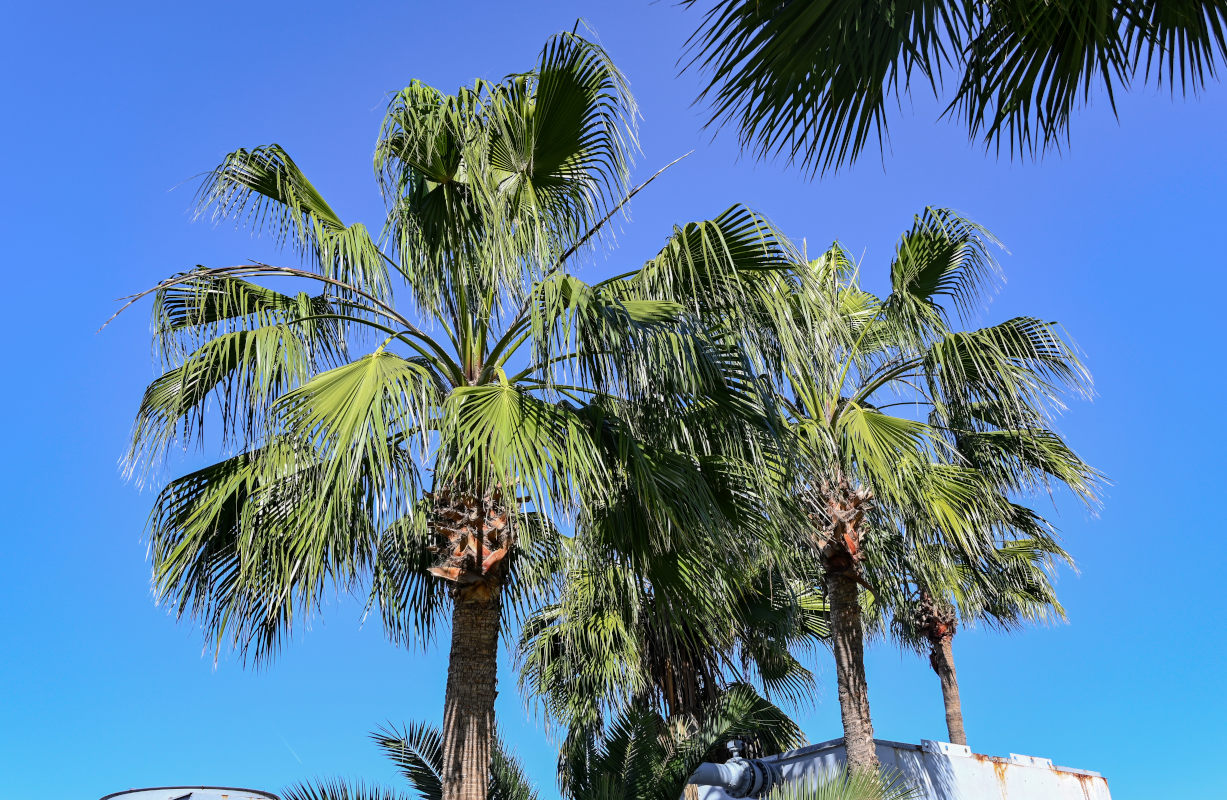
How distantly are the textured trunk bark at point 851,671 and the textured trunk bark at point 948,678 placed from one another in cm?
819

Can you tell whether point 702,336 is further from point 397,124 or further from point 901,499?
point 901,499

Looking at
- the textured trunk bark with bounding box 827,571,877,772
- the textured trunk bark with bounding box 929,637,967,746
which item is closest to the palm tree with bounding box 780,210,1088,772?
the textured trunk bark with bounding box 827,571,877,772

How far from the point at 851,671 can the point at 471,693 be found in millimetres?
4788

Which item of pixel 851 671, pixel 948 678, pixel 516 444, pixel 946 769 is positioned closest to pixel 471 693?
pixel 516 444

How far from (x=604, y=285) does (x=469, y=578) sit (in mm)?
2414

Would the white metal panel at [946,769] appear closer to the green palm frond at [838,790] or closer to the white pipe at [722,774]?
the white pipe at [722,774]

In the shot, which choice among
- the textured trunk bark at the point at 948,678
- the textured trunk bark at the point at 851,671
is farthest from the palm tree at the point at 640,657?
the textured trunk bark at the point at 948,678

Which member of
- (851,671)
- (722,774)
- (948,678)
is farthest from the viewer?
(948,678)

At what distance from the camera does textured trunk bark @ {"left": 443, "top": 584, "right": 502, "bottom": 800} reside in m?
6.00

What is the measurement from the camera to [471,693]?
618 cm

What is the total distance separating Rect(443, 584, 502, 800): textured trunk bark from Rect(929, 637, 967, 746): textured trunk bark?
1288cm

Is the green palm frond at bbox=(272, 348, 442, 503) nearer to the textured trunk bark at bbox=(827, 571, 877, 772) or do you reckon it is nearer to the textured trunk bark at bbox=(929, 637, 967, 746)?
the textured trunk bark at bbox=(827, 571, 877, 772)

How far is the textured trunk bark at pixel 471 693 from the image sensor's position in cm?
600

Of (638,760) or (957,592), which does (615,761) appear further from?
(957,592)
